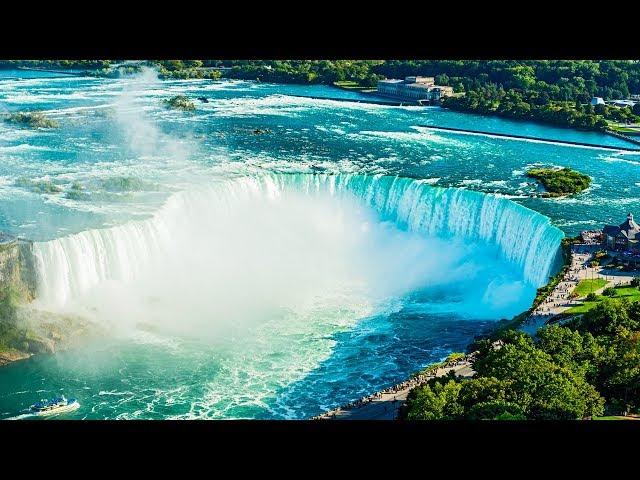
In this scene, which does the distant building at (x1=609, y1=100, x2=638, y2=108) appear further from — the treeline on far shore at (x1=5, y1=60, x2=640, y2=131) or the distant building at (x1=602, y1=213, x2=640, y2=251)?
the distant building at (x1=602, y1=213, x2=640, y2=251)

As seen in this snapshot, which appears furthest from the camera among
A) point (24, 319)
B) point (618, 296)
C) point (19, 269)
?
point (19, 269)

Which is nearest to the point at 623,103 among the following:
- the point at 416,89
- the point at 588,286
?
the point at 416,89

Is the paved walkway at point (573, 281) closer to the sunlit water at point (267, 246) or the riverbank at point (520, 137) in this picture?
the sunlit water at point (267, 246)

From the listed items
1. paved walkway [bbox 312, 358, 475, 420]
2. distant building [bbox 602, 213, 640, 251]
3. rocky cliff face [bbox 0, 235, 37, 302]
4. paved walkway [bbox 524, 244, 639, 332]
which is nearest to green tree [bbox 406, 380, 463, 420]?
paved walkway [bbox 312, 358, 475, 420]

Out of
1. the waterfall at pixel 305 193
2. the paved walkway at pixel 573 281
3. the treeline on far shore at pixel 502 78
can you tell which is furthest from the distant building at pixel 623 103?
the paved walkway at pixel 573 281

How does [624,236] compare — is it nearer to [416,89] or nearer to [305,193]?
[305,193]
